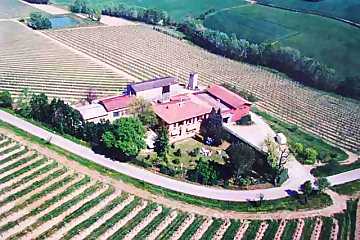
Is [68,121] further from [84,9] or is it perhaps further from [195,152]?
[84,9]

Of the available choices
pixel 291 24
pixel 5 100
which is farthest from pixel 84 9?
pixel 5 100

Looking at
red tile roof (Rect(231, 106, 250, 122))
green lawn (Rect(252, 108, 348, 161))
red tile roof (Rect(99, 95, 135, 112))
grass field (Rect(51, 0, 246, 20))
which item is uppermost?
red tile roof (Rect(99, 95, 135, 112))

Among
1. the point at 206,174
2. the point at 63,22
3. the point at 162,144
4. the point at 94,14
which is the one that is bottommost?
the point at 63,22

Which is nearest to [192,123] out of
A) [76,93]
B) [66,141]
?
[66,141]

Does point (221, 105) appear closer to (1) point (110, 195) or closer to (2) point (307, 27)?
(1) point (110, 195)

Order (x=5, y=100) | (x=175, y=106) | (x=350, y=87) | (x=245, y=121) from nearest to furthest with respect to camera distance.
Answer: (x=175, y=106), (x=5, y=100), (x=245, y=121), (x=350, y=87)

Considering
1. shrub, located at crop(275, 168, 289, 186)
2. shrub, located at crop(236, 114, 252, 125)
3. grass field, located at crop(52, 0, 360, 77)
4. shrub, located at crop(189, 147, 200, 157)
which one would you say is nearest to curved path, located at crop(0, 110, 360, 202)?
shrub, located at crop(275, 168, 289, 186)

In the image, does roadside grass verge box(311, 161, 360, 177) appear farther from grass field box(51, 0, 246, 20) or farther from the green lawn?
grass field box(51, 0, 246, 20)
